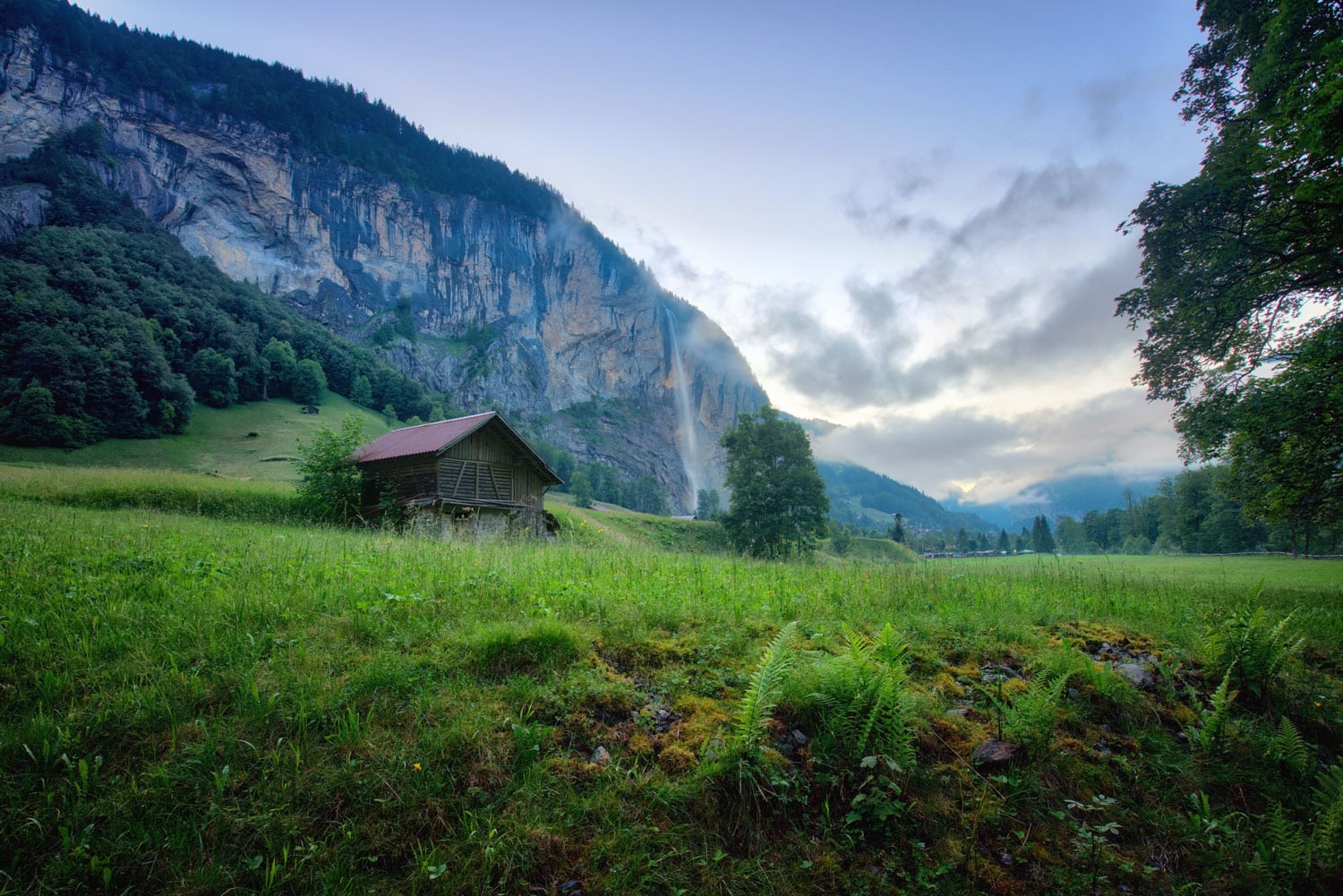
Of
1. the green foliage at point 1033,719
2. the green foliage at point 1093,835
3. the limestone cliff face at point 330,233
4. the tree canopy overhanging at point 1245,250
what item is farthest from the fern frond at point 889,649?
the limestone cliff face at point 330,233

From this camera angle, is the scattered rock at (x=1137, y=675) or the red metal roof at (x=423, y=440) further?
the red metal roof at (x=423, y=440)

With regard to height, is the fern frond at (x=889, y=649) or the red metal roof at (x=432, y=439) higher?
the red metal roof at (x=432, y=439)

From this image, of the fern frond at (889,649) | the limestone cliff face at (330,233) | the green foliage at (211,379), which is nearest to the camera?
the fern frond at (889,649)

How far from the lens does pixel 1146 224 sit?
13195 millimetres

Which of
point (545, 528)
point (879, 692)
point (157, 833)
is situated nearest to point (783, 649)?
point (879, 692)

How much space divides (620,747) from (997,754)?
2.73 meters

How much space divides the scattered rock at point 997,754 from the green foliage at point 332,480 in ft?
83.7

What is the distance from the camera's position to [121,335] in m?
58.6

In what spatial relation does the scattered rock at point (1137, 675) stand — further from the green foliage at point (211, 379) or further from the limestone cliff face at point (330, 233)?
the limestone cliff face at point (330, 233)

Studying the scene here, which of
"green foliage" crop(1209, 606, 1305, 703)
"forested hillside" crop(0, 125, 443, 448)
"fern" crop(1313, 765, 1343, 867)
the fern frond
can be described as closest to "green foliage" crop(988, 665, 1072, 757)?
the fern frond

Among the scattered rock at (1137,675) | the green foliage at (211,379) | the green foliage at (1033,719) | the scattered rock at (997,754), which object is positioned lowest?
the scattered rock at (997,754)

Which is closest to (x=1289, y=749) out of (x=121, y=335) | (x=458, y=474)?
(x=458, y=474)

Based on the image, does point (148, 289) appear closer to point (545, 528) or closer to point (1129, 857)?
point (545, 528)

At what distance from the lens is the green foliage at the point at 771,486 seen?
37281 millimetres
